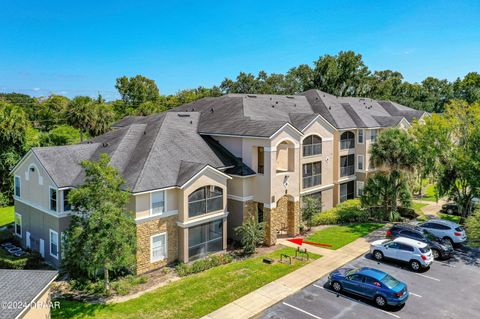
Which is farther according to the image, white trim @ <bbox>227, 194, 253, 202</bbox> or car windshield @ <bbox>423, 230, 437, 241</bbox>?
white trim @ <bbox>227, 194, 253, 202</bbox>

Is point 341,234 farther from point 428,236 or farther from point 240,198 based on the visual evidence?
point 240,198

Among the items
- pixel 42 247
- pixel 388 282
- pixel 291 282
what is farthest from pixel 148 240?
pixel 388 282

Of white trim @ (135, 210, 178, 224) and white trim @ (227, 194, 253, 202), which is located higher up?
white trim @ (227, 194, 253, 202)

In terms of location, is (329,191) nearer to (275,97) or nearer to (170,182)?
(275,97)

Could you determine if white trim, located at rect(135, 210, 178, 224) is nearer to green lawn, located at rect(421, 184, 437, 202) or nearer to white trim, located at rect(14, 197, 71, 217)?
white trim, located at rect(14, 197, 71, 217)

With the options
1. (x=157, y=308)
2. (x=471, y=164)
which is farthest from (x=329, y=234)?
(x=157, y=308)

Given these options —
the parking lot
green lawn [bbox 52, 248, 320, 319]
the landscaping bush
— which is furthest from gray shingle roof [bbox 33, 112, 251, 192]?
the parking lot
